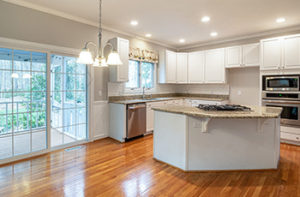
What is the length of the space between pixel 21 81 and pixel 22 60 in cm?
37

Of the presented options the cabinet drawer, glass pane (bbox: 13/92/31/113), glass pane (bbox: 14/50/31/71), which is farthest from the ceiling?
the cabinet drawer

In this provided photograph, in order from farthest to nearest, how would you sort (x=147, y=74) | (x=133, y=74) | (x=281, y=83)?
(x=147, y=74)
(x=133, y=74)
(x=281, y=83)

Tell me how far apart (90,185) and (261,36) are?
5.28 m

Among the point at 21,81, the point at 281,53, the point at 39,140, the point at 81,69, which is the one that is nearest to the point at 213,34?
the point at 281,53

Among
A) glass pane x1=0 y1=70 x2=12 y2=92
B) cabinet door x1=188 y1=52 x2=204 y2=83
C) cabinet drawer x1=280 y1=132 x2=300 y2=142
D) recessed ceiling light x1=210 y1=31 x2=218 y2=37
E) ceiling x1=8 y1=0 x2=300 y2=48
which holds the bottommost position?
cabinet drawer x1=280 y1=132 x2=300 y2=142

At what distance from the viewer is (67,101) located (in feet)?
12.6

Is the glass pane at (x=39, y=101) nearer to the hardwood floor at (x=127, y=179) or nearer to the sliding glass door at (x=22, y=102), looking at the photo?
the sliding glass door at (x=22, y=102)

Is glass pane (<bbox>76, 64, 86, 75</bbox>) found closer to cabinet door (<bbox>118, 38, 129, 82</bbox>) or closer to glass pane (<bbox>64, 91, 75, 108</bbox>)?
glass pane (<bbox>64, 91, 75, 108</bbox>)

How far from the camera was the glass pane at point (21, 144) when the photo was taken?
3.16m

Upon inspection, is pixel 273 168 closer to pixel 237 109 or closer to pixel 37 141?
pixel 237 109

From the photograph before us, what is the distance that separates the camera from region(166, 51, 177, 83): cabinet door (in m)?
5.68

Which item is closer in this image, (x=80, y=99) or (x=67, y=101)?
(x=67, y=101)

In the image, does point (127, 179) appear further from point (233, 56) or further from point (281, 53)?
point (233, 56)

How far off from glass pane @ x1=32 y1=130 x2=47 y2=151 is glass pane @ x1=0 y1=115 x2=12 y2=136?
40 cm
